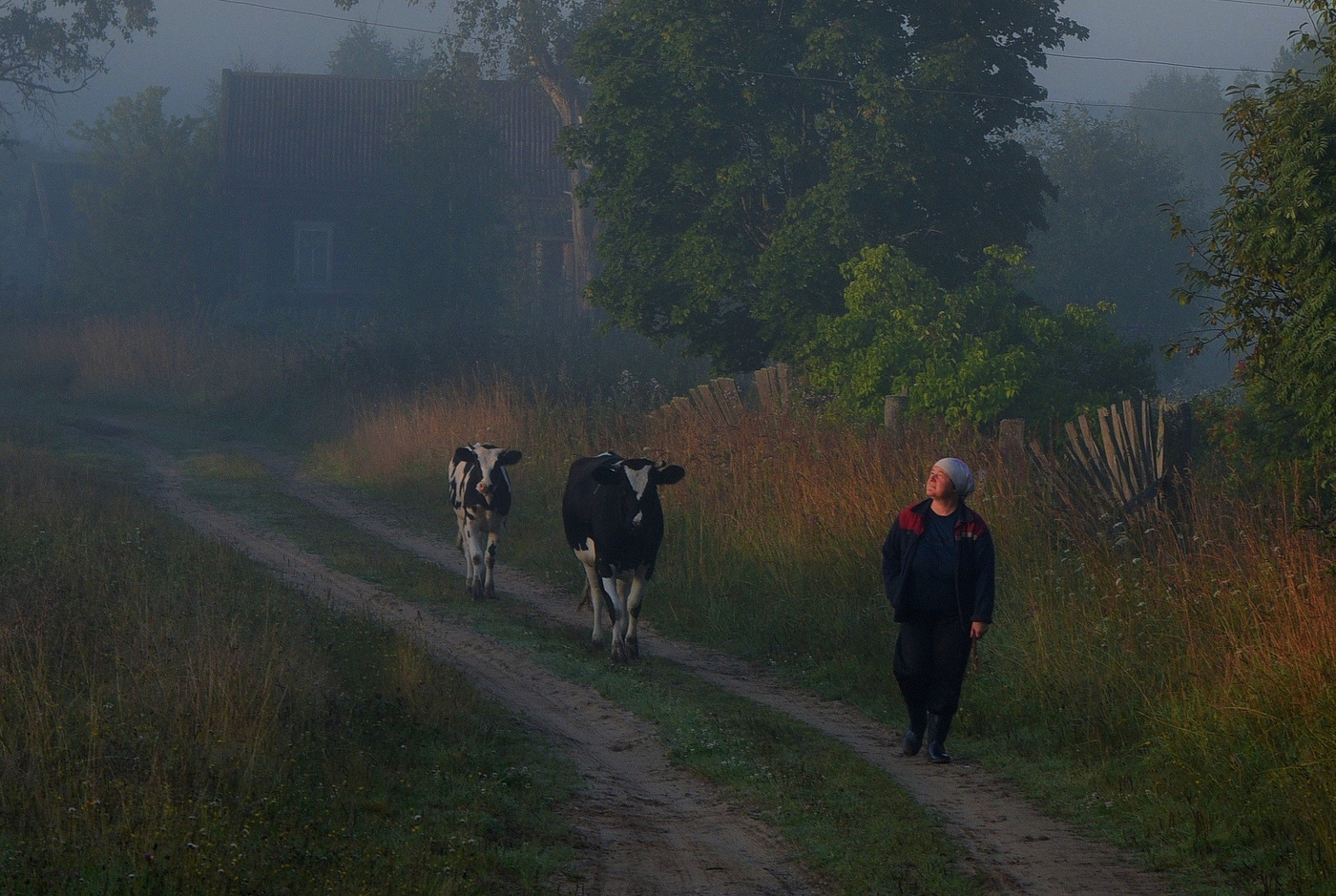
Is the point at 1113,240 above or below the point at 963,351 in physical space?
above

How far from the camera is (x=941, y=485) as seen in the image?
7340 millimetres

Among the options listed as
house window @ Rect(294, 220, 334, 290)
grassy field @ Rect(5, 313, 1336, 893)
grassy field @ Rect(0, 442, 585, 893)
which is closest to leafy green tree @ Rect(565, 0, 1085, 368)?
grassy field @ Rect(5, 313, 1336, 893)

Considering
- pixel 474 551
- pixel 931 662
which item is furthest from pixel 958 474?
pixel 474 551

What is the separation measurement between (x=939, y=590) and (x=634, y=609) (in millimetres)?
3521

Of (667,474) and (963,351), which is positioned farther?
(963,351)

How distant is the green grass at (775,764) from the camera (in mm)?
5777

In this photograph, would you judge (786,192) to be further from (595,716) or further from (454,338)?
(595,716)

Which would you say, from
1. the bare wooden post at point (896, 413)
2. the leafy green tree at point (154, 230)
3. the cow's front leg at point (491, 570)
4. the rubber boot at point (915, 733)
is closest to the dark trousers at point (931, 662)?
the rubber boot at point (915, 733)

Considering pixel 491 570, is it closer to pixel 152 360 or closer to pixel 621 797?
pixel 621 797

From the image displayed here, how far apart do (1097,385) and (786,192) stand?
240 inches

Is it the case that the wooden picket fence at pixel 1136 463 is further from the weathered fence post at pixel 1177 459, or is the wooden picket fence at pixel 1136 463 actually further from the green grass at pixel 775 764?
the green grass at pixel 775 764

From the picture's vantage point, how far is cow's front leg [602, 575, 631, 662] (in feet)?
32.4

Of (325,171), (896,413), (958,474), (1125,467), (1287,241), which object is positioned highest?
(325,171)

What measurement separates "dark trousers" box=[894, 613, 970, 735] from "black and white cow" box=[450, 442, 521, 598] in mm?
5631
